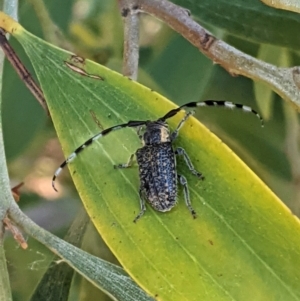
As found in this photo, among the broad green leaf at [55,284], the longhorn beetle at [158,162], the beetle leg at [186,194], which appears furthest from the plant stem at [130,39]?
the broad green leaf at [55,284]

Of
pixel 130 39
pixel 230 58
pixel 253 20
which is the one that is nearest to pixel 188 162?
pixel 230 58

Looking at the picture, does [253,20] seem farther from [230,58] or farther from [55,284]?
[55,284]

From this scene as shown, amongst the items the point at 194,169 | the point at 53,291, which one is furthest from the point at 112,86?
the point at 53,291

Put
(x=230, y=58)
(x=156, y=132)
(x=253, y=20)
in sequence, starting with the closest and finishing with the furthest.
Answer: (x=230, y=58)
(x=156, y=132)
(x=253, y=20)

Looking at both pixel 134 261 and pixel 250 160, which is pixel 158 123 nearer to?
pixel 134 261

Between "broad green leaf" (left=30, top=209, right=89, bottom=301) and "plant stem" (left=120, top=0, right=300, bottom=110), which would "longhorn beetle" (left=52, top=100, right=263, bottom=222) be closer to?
"plant stem" (left=120, top=0, right=300, bottom=110)

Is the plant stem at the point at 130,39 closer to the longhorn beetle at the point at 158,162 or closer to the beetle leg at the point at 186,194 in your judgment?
the longhorn beetle at the point at 158,162

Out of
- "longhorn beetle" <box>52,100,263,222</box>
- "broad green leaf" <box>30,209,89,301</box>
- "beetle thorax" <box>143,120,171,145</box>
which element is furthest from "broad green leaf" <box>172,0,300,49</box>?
"broad green leaf" <box>30,209,89,301</box>
